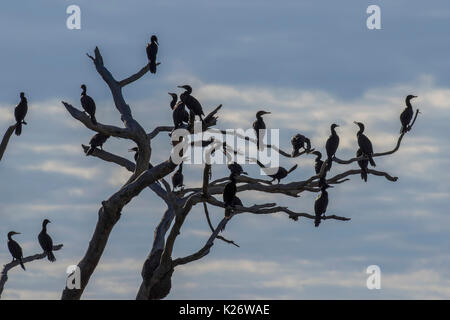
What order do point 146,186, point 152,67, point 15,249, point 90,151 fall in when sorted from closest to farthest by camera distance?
point 146,186, point 152,67, point 90,151, point 15,249

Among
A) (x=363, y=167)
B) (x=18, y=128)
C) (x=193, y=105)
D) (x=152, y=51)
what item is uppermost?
(x=152, y=51)

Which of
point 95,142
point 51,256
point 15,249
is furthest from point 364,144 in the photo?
point 15,249

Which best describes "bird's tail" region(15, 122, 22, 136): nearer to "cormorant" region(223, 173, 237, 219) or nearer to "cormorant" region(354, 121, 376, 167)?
"cormorant" region(223, 173, 237, 219)

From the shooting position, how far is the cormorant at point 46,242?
2664 centimetres

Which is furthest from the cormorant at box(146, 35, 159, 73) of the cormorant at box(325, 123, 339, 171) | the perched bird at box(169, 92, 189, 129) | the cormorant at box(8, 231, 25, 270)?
the cormorant at box(8, 231, 25, 270)

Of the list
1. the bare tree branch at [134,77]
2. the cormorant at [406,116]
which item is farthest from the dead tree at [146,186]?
the cormorant at [406,116]

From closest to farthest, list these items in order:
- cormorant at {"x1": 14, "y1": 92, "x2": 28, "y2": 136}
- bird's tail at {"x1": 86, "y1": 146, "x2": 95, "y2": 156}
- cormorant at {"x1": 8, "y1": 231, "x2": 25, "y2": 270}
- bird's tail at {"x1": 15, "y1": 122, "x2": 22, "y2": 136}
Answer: bird's tail at {"x1": 86, "y1": 146, "x2": 95, "y2": 156}
bird's tail at {"x1": 15, "y1": 122, "x2": 22, "y2": 136}
cormorant at {"x1": 14, "y1": 92, "x2": 28, "y2": 136}
cormorant at {"x1": 8, "y1": 231, "x2": 25, "y2": 270}

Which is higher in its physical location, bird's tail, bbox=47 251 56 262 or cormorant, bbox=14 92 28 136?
cormorant, bbox=14 92 28 136

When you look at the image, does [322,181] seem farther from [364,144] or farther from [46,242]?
[46,242]

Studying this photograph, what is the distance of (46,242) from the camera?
2744 centimetres

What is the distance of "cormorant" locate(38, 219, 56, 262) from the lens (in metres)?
26.6

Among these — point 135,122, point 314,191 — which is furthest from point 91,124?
point 314,191
